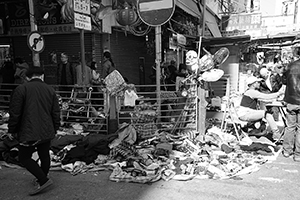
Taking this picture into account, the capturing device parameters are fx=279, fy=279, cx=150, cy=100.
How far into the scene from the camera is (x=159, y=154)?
17.0ft

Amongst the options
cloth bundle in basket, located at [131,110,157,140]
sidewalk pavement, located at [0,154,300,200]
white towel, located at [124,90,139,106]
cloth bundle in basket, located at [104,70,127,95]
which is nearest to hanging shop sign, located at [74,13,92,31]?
cloth bundle in basket, located at [104,70,127,95]

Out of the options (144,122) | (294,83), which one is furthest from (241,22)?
(144,122)

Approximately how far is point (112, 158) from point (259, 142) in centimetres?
298

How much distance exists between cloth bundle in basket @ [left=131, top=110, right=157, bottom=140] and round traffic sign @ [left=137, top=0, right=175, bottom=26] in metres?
1.91

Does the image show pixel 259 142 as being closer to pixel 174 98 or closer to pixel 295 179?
pixel 295 179

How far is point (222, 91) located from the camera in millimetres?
11031

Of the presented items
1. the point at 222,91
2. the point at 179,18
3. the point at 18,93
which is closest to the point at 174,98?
the point at 18,93

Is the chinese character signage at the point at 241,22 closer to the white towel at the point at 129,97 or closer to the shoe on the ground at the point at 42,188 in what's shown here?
the white towel at the point at 129,97

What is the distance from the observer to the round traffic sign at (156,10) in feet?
18.1

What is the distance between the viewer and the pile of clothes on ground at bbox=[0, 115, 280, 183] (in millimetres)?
4465

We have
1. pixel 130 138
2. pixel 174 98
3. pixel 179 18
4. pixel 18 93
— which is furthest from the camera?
pixel 179 18

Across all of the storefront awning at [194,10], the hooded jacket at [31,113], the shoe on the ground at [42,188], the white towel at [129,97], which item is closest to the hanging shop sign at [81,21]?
the white towel at [129,97]

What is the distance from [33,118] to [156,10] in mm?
3251

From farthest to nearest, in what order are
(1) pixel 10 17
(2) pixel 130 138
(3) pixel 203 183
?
1. (1) pixel 10 17
2. (2) pixel 130 138
3. (3) pixel 203 183
